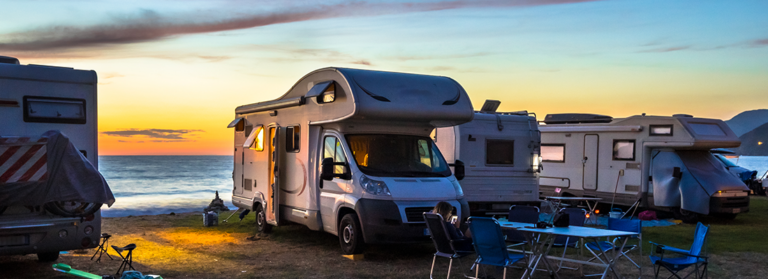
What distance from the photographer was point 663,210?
1472 centimetres

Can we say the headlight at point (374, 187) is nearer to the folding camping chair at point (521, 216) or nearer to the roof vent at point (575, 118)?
the folding camping chair at point (521, 216)

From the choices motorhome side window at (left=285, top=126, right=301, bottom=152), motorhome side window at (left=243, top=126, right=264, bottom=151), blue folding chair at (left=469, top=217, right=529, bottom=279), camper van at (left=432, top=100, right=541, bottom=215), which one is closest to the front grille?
blue folding chair at (left=469, top=217, right=529, bottom=279)

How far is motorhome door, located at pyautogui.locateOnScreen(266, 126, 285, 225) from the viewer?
11023mm

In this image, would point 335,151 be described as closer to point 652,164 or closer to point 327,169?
point 327,169

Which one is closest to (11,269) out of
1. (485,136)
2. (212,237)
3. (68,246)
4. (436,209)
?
(68,246)

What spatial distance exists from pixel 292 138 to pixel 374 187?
2.44m

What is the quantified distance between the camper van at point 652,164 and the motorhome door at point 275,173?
8183mm

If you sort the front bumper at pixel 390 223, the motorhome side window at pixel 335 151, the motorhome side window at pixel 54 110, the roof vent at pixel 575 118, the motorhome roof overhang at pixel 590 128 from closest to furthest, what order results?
the motorhome side window at pixel 54 110
the front bumper at pixel 390 223
the motorhome side window at pixel 335 151
the motorhome roof overhang at pixel 590 128
the roof vent at pixel 575 118

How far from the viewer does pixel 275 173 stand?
1103 cm

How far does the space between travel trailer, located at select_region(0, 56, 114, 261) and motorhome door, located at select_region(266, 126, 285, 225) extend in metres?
3.64

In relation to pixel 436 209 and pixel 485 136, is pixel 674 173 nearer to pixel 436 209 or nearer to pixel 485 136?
pixel 485 136

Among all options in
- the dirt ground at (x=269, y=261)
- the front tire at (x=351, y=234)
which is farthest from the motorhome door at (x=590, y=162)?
the front tire at (x=351, y=234)

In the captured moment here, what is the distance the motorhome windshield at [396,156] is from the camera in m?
9.35

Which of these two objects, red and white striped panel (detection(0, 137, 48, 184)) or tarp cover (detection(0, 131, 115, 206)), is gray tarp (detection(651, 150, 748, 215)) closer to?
tarp cover (detection(0, 131, 115, 206))
